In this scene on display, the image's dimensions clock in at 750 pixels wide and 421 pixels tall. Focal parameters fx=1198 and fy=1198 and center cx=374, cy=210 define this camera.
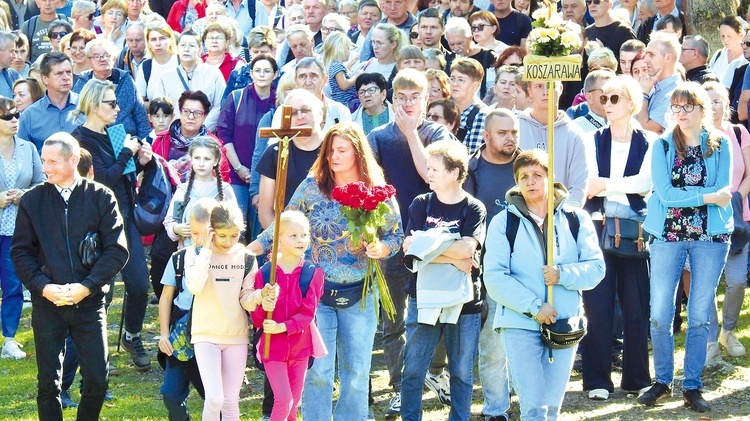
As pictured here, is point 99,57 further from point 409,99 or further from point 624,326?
point 624,326

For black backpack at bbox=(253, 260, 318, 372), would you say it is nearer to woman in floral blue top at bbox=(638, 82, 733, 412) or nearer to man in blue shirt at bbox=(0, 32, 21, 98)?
woman in floral blue top at bbox=(638, 82, 733, 412)

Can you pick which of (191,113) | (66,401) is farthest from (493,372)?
(191,113)

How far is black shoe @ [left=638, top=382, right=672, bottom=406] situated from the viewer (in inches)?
372

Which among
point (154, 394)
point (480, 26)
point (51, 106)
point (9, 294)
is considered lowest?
point (154, 394)

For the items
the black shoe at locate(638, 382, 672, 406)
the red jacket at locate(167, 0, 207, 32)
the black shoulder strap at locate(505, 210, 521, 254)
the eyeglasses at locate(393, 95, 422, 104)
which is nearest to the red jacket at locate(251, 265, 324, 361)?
the black shoulder strap at locate(505, 210, 521, 254)

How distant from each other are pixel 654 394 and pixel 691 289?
0.89m

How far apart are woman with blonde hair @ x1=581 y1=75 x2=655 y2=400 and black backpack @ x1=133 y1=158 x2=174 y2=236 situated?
12.0 ft

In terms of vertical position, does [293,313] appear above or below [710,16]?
below

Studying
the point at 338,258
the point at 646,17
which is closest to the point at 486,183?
the point at 338,258

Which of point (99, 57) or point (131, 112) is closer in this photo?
point (131, 112)

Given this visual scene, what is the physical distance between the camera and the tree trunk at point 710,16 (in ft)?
48.4

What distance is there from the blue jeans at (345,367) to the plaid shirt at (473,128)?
2923 mm

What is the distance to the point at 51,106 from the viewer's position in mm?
11844

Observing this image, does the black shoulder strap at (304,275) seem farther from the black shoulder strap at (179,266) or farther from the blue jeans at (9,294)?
the blue jeans at (9,294)
